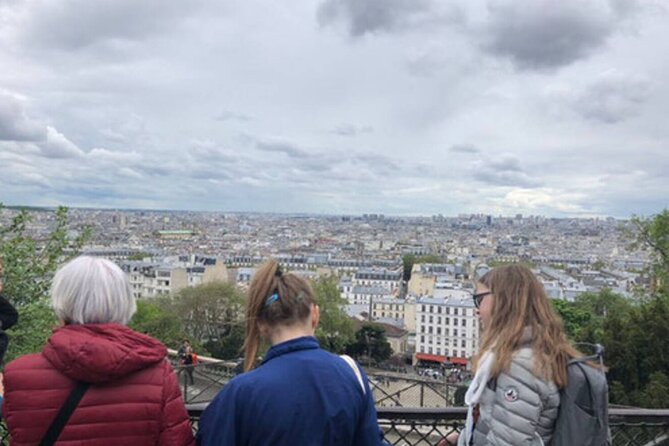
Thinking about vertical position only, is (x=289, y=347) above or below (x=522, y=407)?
above

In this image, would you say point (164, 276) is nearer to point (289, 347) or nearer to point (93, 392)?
point (93, 392)

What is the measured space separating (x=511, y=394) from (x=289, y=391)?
0.76 m

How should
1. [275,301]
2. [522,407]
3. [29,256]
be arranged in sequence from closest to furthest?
[275,301], [522,407], [29,256]

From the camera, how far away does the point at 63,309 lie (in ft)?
5.87

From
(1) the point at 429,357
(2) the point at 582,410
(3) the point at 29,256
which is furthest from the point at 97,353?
(1) the point at 429,357

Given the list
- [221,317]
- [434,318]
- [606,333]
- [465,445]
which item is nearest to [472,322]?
[434,318]

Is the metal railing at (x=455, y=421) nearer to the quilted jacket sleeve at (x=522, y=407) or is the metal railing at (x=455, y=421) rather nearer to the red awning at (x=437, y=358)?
the quilted jacket sleeve at (x=522, y=407)

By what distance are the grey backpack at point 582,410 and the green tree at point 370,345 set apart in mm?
38374

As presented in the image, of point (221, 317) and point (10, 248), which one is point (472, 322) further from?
point (10, 248)

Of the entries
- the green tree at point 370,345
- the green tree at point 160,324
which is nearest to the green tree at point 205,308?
the green tree at point 160,324

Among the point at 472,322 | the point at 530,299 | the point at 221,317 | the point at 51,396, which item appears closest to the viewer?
the point at 51,396

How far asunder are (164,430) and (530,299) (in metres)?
1.28

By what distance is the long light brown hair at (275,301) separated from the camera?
1781 millimetres

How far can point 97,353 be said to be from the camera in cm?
164
